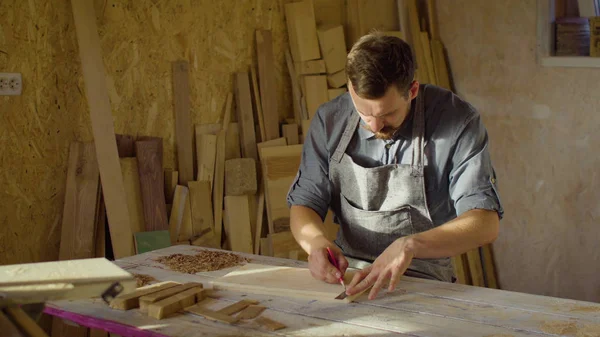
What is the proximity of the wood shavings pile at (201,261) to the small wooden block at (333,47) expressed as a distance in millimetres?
2658

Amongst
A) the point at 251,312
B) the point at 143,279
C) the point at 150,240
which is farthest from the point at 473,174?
the point at 150,240

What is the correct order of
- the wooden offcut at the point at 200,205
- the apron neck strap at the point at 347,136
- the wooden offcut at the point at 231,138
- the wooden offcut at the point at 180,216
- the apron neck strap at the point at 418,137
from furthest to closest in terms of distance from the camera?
the wooden offcut at the point at 231,138, the wooden offcut at the point at 200,205, the wooden offcut at the point at 180,216, the apron neck strap at the point at 347,136, the apron neck strap at the point at 418,137

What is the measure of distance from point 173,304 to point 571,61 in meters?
3.74

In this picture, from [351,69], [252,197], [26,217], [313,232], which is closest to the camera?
[351,69]

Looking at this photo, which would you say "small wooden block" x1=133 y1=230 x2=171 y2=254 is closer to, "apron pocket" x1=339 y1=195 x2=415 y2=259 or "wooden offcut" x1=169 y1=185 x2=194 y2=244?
"wooden offcut" x1=169 y1=185 x2=194 y2=244

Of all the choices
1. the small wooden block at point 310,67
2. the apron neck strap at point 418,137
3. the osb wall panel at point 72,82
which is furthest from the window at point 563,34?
the apron neck strap at point 418,137

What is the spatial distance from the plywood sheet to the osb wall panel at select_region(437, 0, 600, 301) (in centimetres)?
289

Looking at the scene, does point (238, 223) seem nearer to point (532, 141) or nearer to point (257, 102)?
point (257, 102)

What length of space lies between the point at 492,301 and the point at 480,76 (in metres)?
3.43

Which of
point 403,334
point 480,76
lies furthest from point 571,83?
point 403,334

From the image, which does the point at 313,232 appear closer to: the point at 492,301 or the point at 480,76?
the point at 492,301

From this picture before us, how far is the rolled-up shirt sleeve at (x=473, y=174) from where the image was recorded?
3.15 meters

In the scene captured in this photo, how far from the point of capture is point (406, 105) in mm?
3312

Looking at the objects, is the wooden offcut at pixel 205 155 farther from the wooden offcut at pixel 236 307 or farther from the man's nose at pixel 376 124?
the wooden offcut at pixel 236 307
